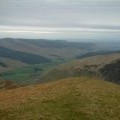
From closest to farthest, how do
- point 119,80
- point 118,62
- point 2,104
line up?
point 2,104 → point 119,80 → point 118,62

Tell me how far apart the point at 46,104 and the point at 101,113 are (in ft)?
21.0

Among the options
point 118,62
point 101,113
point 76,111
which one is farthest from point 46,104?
point 118,62

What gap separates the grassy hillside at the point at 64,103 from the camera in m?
35.0

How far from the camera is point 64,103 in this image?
38.4 meters

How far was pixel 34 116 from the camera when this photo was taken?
34031mm

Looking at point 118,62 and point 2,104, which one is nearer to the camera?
point 2,104

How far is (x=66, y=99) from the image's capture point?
39.8 metres

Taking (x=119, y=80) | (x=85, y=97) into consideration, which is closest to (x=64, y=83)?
(x=85, y=97)

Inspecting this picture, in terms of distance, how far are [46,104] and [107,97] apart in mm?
9005

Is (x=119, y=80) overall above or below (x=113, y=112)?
below

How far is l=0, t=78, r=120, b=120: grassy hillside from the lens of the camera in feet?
115

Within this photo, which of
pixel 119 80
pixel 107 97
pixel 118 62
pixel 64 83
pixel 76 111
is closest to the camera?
pixel 76 111

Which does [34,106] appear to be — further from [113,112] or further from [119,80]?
[119,80]

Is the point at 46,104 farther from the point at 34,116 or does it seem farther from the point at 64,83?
the point at 64,83
